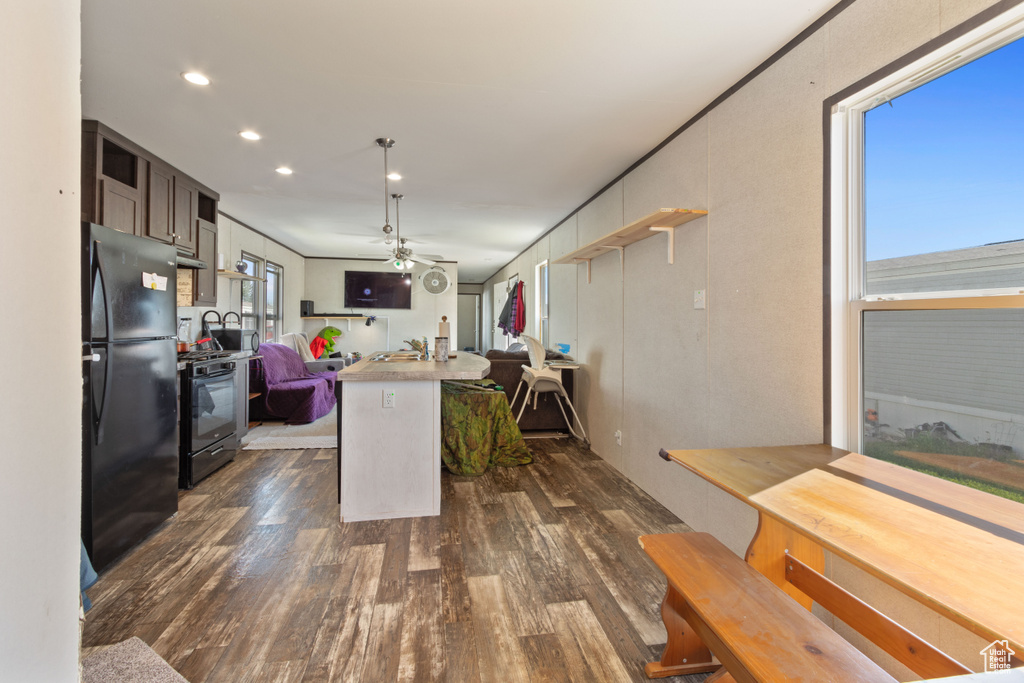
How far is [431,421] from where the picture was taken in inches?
113

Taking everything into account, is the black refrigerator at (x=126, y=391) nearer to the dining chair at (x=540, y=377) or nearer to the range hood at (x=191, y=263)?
the range hood at (x=191, y=263)

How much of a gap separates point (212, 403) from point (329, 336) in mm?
4668

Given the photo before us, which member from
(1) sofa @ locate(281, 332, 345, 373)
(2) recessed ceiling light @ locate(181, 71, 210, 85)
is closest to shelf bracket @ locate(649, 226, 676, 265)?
(2) recessed ceiling light @ locate(181, 71, 210, 85)

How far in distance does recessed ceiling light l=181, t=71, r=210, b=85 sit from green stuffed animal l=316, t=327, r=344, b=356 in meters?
5.88

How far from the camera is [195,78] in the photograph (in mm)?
2287

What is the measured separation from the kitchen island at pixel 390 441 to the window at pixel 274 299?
177 inches

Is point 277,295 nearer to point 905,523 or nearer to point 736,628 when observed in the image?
point 736,628

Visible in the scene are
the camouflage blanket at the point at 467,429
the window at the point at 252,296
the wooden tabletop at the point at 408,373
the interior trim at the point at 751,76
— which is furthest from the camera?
the window at the point at 252,296

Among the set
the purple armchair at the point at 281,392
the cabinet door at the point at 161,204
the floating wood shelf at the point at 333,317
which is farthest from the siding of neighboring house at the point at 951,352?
the floating wood shelf at the point at 333,317

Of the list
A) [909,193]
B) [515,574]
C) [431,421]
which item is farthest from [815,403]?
[431,421]

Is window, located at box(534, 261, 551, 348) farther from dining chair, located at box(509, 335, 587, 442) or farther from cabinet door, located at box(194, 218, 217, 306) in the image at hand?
cabinet door, located at box(194, 218, 217, 306)

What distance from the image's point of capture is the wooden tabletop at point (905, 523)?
779 millimetres

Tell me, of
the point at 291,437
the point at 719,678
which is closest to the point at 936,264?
the point at 719,678

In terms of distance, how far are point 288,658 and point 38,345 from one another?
1567 mm
